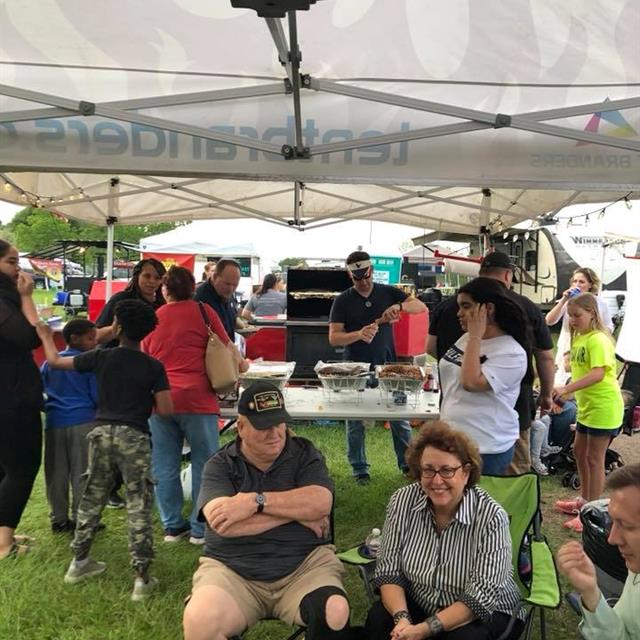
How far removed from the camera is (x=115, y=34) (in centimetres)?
237

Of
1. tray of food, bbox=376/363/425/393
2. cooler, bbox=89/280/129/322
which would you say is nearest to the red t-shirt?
tray of food, bbox=376/363/425/393

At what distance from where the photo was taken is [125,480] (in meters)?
2.96

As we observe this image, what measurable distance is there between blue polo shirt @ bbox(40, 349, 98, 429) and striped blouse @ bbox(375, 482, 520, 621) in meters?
2.16

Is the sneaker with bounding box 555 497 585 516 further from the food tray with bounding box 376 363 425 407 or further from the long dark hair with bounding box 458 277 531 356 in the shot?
the long dark hair with bounding box 458 277 531 356

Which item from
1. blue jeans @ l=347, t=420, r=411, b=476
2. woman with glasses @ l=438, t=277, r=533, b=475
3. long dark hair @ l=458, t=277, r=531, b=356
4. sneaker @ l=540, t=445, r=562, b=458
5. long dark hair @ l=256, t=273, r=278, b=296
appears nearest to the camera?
woman with glasses @ l=438, t=277, r=533, b=475

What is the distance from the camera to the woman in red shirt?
3.31 meters

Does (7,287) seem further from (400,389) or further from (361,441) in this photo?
(361,441)

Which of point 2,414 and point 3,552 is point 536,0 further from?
point 3,552

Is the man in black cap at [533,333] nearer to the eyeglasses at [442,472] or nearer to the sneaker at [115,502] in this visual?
the eyeglasses at [442,472]

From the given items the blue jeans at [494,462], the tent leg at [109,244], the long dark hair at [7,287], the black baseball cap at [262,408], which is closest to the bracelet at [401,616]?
the black baseball cap at [262,408]

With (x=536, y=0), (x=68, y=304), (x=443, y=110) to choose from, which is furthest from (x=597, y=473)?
(x=68, y=304)

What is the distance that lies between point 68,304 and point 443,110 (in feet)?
52.4

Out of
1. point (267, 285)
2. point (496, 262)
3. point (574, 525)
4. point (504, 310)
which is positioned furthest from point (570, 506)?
point (267, 285)

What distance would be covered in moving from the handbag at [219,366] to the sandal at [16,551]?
4.78 feet
